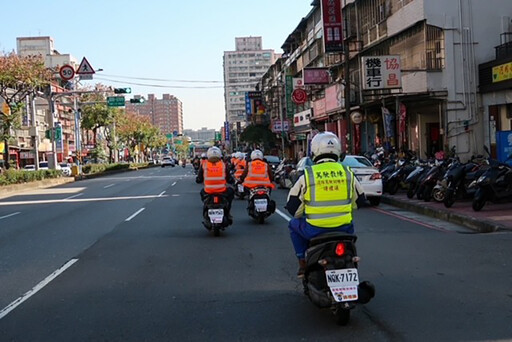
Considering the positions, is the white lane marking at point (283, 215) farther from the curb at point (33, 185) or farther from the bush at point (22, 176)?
the bush at point (22, 176)

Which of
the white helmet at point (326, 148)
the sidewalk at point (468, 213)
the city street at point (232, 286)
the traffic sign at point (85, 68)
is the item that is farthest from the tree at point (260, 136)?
the white helmet at point (326, 148)

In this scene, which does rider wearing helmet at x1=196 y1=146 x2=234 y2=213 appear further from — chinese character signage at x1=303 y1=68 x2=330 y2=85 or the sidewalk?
chinese character signage at x1=303 y1=68 x2=330 y2=85

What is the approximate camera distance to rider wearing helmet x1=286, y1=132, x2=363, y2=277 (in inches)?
211

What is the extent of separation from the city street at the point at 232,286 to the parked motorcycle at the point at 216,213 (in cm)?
25

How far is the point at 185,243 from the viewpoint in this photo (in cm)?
1041

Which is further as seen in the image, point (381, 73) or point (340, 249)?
point (381, 73)

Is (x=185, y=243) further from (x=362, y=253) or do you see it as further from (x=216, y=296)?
(x=216, y=296)

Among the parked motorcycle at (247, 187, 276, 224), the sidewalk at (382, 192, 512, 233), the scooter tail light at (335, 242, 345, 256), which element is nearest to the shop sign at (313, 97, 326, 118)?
the sidewalk at (382, 192, 512, 233)

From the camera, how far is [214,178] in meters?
11.1

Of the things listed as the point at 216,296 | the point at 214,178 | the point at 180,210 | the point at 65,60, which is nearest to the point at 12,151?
the point at 65,60

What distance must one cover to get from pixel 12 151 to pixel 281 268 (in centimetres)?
5874

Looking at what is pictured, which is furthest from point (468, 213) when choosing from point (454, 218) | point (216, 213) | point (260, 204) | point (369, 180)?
point (216, 213)

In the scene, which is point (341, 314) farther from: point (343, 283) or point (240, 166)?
point (240, 166)

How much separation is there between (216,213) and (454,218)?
5.56 metres
